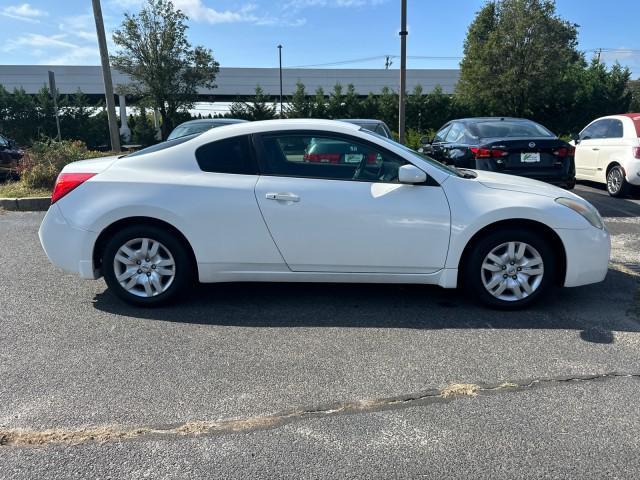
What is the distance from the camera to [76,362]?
340 centimetres

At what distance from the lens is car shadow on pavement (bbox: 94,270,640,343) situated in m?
4.01

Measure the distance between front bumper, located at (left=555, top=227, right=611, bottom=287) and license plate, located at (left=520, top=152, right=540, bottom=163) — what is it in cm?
347

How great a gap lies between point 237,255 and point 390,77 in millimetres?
41286

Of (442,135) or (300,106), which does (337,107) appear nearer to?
(300,106)

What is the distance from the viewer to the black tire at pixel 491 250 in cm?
413

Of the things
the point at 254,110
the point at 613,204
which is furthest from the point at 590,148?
the point at 254,110

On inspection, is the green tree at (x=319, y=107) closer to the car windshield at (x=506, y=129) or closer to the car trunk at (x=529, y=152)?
the car windshield at (x=506, y=129)

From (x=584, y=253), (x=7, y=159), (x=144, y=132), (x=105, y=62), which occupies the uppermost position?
(x=105, y=62)

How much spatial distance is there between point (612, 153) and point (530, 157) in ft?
11.3

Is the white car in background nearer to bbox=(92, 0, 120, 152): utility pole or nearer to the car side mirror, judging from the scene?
the car side mirror

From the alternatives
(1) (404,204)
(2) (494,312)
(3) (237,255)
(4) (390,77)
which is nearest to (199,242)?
(3) (237,255)

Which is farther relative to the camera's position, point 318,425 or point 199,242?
point 199,242

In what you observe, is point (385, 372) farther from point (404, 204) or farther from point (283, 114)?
point (283, 114)

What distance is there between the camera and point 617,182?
9.67m
